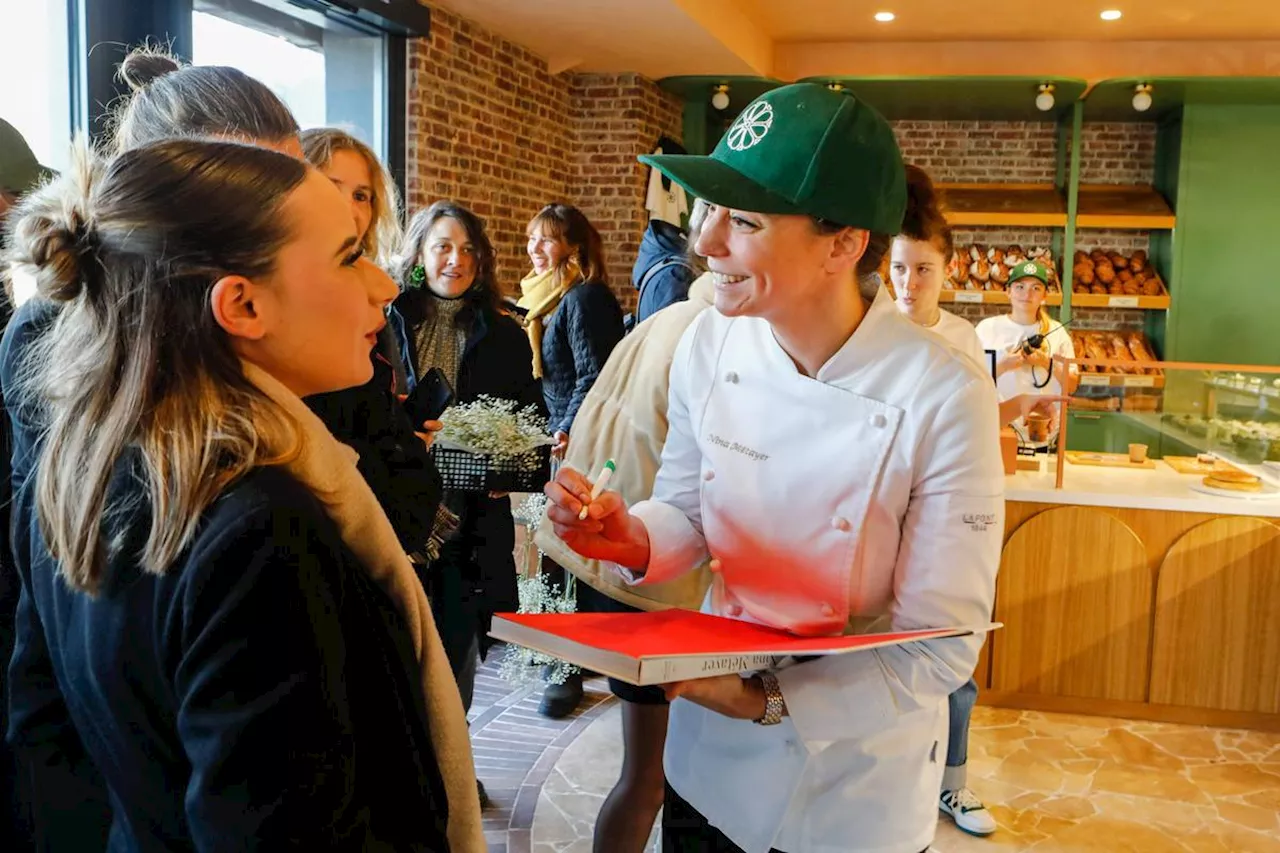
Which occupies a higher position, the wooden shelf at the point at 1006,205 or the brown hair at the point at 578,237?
the wooden shelf at the point at 1006,205

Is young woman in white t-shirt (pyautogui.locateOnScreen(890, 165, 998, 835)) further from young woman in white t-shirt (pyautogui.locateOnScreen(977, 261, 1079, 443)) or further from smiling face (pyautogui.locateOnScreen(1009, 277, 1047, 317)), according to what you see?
smiling face (pyautogui.locateOnScreen(1009, 277, 1047, 317))

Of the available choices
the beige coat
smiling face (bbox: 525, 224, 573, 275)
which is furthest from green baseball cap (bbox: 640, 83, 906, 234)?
smiling face (bbox: 525, 224, 573, 275)

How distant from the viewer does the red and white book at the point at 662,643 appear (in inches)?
44.8

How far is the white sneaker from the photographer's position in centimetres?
329

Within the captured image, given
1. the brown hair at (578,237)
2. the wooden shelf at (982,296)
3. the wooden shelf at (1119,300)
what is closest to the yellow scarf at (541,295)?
the brown hair at (578,237)

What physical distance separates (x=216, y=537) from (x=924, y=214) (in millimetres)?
2310

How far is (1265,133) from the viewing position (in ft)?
25.1

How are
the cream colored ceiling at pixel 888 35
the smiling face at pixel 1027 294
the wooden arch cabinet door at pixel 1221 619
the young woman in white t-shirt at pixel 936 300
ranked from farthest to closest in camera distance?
1. the cream colored ceiling at pixel 888 35
2. the smiling face at pixel 1027 294
3. the wooden arch cabinet door at pixel 1221 619
4. the young woman in white t-shirt at pixel 936 300

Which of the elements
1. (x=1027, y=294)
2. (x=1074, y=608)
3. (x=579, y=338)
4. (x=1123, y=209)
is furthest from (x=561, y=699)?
(x=1123, y=209)

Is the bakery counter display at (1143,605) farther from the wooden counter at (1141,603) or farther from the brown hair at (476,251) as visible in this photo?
the brown hair at (476,251)

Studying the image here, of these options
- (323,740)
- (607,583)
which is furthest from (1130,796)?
(323,740)

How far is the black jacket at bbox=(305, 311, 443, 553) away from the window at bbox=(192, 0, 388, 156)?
250 centimetres

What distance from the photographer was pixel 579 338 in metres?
4.30

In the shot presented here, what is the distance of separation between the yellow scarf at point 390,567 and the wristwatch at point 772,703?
1.33 ft
